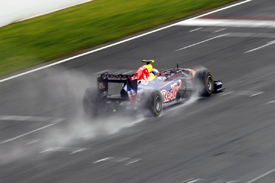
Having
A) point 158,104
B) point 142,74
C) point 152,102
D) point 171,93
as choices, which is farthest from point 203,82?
point 152,102

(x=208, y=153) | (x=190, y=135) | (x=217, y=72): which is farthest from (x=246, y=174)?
(x=217, y=72)

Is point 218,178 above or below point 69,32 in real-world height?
below

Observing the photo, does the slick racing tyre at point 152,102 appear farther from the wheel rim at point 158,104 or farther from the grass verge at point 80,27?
the grass verge at point 80,27

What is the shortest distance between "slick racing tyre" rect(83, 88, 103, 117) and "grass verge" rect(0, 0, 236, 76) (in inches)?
348

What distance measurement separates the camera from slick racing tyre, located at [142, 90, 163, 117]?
1602 centimetres

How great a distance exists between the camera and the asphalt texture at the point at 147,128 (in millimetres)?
13320

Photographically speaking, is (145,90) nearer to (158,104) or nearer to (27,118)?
(158,104)

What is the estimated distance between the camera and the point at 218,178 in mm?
12406

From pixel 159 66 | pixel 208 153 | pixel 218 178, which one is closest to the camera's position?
pixel 218 178

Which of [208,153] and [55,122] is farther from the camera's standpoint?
[55,122]

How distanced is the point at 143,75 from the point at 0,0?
13.8 metres

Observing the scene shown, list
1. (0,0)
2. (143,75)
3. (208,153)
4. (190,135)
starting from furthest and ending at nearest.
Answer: (0,0) → (143,75) → (190,135) → (208,153)

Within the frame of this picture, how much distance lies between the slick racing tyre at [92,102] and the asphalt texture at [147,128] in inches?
A: 11.8

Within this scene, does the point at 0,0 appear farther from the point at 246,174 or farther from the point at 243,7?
the point at 246,174
